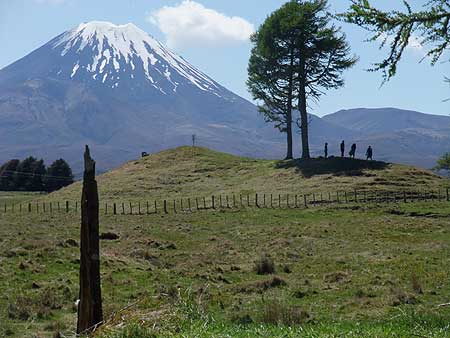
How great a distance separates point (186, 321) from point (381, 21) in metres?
5.29

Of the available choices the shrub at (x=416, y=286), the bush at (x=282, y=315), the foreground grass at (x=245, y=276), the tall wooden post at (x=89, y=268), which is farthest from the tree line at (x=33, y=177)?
the tall wooden post at (x=89, y=268)

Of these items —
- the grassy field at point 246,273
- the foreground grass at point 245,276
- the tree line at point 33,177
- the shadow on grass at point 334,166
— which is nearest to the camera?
the grassy field at point 246,273

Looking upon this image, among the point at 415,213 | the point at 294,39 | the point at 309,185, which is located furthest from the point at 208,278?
the point at 294,39

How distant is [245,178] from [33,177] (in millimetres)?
44926

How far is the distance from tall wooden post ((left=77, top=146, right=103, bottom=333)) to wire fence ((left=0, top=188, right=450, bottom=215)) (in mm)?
37262

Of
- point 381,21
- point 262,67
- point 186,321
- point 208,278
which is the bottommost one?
point 208,278

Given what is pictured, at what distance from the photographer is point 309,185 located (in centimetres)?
5412

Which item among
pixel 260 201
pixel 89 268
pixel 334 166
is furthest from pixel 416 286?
pixel 334 166

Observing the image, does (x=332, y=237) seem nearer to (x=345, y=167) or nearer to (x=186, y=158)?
(x=345, y=167)

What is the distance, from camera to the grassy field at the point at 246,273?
9.62 m

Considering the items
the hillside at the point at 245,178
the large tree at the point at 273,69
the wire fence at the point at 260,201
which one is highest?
the large tree at the point at 273,69

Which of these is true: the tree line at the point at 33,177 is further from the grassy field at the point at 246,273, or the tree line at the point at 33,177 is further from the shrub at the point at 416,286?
the shrub at the point at 416,286

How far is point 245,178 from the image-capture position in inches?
2467

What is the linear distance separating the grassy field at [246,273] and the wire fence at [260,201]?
2.76 m
